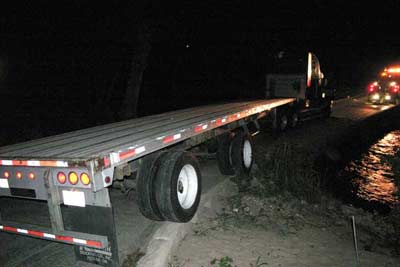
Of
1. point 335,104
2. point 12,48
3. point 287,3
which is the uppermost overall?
point 287,3

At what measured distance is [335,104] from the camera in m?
23.1

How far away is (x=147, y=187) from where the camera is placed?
438 cm

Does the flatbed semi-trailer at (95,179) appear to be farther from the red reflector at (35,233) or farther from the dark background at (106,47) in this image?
the dark background at (106,47)

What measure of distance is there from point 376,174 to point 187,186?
6014 mm

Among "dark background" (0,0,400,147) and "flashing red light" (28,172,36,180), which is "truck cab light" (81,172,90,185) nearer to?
"flashing red light" (28,172,36,180)

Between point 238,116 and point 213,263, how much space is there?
11.8 feet

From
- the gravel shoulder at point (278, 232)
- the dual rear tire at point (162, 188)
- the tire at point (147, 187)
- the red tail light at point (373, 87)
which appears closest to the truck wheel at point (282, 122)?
the gravel shoulder at point (278, 232)

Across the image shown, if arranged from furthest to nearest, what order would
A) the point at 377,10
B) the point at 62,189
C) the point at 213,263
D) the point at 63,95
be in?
the point at 377,10 < the point at 63,95 < the point at 213,263 < the point at 62,189

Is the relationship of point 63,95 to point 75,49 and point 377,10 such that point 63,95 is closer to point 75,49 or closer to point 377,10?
point 75,49

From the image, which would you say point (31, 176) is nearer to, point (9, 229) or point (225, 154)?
point (9, 229)

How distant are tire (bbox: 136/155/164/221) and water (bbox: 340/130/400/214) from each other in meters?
4.82

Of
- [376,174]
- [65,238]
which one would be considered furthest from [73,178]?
[376,174]

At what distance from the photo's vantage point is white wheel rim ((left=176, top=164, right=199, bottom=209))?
5.00 m

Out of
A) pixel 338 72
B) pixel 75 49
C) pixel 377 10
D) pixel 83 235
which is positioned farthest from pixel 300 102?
pixel 338 72
